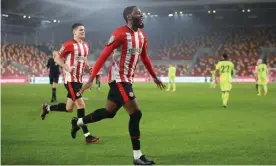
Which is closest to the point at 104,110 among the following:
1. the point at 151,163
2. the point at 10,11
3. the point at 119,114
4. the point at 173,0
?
→ the point at 151,163

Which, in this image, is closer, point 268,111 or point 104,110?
point 104,110

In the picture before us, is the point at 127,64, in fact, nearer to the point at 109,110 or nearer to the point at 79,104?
the point at 109,110

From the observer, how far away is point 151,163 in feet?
23.1

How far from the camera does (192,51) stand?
63.3 m

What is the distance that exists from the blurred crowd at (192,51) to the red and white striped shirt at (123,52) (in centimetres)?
4849

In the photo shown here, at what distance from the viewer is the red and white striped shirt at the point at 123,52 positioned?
700 centimetres

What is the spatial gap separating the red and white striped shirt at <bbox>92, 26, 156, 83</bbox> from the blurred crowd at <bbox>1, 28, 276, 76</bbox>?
48494 millimetres

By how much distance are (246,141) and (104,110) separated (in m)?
3.38

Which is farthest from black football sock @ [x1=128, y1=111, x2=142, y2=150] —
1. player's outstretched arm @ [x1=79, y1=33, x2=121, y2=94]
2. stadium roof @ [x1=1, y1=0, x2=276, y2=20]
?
stadium roof @ [x1=1, y1=0, x2=276, y2=20]

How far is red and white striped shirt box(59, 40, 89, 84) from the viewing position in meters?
9.59

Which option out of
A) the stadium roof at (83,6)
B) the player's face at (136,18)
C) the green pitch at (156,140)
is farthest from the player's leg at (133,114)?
the stadium roof at (83,6)

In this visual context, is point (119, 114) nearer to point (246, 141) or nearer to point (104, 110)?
point (246, 141)

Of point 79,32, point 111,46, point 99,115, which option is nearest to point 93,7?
point 79,32

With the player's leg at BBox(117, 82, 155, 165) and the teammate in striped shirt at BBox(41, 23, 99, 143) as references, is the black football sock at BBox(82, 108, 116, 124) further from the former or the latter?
the teammate in striped shirt at BBox(41, 23, 99, 143)
